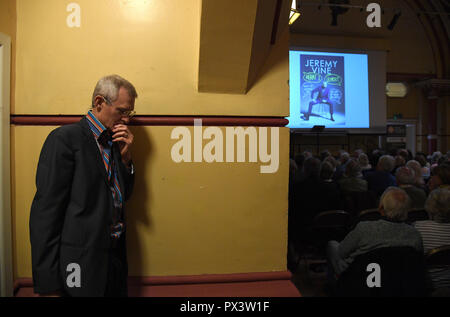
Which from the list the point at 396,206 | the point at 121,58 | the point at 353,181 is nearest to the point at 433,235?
the point at 396,206

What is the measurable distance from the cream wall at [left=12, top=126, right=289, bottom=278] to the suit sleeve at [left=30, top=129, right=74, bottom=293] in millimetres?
404

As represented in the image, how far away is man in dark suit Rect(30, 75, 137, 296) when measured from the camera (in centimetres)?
96

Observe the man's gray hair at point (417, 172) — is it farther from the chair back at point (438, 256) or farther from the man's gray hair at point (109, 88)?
the man's gray hair at point (109, 88)

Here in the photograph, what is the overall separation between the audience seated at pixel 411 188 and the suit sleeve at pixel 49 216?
278cm

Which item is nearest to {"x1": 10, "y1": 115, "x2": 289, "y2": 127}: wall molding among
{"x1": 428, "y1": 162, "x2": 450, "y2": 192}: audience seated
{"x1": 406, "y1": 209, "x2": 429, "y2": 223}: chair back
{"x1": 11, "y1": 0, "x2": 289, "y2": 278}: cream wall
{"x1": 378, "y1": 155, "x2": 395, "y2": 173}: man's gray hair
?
{"x1": 11, "y1": 0, "x2": 289, "y2": 278}: cream wall

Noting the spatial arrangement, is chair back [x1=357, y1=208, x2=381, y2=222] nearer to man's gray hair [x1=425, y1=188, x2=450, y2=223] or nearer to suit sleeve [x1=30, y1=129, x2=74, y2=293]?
man's gray hair [x1=425, y1=188, x2=450, y2=223]

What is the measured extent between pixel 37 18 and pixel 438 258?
93.8 inches

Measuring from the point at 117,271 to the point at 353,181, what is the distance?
261 cm

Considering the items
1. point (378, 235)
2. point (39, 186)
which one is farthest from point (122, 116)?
point (378, 235)

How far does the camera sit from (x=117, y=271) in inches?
44.7

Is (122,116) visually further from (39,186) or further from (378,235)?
(378,235)

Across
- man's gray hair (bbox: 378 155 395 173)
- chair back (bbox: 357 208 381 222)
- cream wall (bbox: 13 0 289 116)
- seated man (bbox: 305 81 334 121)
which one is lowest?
chair back (bbox: 357 208 381 222)

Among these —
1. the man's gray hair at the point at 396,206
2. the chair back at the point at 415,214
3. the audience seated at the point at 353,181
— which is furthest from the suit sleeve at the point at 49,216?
the audience seated at the point at 353,181

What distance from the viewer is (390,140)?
27.5 ft
